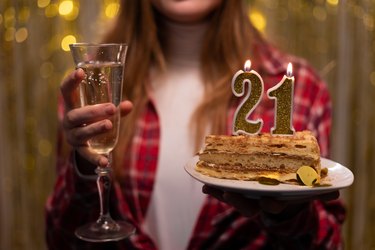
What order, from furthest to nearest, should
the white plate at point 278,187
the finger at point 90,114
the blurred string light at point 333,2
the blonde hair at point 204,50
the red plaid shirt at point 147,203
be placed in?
the blurred string light at point 333,2 → the blonde hair at point 204,50 → the red plaid shirt at point 147,203 → the finger at point 90,114 → the white plate at point 278,187

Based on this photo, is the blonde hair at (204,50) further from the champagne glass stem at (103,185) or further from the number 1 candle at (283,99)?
the number 1 candle at (283,99)

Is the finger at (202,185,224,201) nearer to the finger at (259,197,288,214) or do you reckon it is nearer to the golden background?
the finger at (259,197,288,214)

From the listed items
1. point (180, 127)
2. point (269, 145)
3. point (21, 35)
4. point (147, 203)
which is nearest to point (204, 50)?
point (180, 127)

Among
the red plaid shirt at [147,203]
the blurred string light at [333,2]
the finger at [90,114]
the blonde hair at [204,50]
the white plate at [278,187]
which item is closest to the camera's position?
the white plate at [278,187]

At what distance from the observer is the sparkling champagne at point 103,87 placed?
0.86 metres

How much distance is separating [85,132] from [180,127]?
433mm

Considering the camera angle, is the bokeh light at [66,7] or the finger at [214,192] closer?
the finger at [214,192]

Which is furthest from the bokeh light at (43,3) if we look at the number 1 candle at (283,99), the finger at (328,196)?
the finger at (328,196)

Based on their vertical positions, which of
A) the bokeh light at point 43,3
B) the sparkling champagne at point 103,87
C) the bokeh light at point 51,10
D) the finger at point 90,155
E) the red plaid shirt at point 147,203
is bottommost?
the red plaid shirt at point 147,203

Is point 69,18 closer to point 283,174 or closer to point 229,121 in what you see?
point 229,121

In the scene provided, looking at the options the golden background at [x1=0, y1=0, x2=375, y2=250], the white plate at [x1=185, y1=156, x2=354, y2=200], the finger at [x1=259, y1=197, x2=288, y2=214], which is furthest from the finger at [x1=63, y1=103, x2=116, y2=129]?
the golden background at [x1=0, y1=0, x2=375, y2=250]

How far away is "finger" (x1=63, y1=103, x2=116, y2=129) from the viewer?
857mm

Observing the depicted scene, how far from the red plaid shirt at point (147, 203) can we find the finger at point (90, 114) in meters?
0.24

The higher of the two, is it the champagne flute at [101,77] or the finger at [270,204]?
the champagne flute at [101,77]
